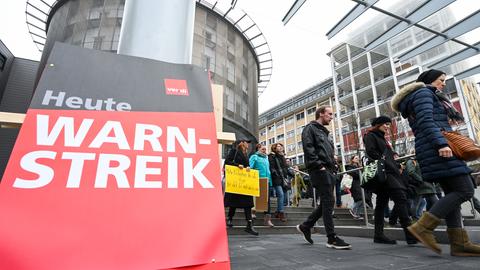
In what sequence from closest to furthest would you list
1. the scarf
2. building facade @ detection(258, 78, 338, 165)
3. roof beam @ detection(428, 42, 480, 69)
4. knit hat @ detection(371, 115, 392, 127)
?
the scarf
knit hat @ detection(371, 115, 392, 127)
roof beam @ detection(428, 42, 480, 69)
building facade @ detection(258, 78, 338, 165)

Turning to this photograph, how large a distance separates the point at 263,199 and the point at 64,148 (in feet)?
16.4

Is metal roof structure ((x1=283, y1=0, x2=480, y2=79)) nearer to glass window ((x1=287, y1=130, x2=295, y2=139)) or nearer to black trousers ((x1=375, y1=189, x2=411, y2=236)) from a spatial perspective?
black trousers ((x1=375, y1=189, x2=411, y2=236))

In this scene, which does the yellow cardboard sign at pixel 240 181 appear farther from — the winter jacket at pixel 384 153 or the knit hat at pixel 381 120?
the knit hat at pixel 381 120

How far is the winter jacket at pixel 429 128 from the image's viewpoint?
2.65 m

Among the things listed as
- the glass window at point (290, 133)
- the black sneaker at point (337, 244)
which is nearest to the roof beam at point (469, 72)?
the black sneaker at point (337, 244)

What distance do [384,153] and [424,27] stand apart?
3.30 m

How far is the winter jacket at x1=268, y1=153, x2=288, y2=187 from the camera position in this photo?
252 inches

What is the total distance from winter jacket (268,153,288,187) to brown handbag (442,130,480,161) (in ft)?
12.8

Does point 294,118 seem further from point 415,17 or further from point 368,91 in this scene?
point 415,17

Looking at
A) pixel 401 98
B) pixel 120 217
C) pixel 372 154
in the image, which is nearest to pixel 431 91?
pixel 401 98

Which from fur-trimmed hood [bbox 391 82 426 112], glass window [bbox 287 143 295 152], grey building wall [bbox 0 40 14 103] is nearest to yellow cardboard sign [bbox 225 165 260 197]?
fur-trimmed hood [bbox 391 82 426 112]

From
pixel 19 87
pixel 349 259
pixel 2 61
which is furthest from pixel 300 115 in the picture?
pixel 349 259

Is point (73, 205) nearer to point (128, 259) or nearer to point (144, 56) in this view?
point (128, 259)

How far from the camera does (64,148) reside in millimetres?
1170
